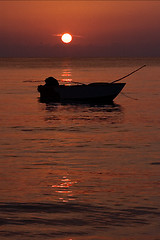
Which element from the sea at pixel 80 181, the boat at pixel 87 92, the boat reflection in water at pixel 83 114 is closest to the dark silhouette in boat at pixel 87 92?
the boat at pixel 87 92

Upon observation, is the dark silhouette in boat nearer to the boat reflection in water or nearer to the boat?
the boat

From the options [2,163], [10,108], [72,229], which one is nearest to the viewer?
[72,229]

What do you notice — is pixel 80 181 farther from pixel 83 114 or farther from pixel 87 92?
pixel 87 92

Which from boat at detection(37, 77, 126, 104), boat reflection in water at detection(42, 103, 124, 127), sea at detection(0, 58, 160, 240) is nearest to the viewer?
sea at detection(0, 58, 160, 240)

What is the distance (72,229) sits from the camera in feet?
31.7

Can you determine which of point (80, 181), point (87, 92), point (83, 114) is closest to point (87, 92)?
point (87, 92)

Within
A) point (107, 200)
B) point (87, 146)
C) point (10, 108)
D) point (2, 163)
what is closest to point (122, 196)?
point (107, 200)

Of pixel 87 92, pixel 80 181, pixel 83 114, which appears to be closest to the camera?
pixel 80 181

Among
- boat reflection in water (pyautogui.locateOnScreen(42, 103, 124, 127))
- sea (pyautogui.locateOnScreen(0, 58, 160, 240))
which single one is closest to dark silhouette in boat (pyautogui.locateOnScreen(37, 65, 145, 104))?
boat reflection in water (pyautogui.locateOnScreen(42, 103, 124, 127))

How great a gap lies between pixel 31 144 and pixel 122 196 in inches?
358

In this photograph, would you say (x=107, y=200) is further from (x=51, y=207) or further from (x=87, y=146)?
(x=87, y=146)

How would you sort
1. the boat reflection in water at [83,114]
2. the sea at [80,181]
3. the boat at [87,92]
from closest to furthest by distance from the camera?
the sea at [80,181] → the boat reflection in water at [83,114] → the boat at [87,92]

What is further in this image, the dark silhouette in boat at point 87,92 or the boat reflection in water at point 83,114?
the dark silhouette in boat at point 87,92

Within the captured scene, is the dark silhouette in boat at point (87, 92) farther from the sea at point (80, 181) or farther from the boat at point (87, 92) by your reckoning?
the sea at point (80, 181)
